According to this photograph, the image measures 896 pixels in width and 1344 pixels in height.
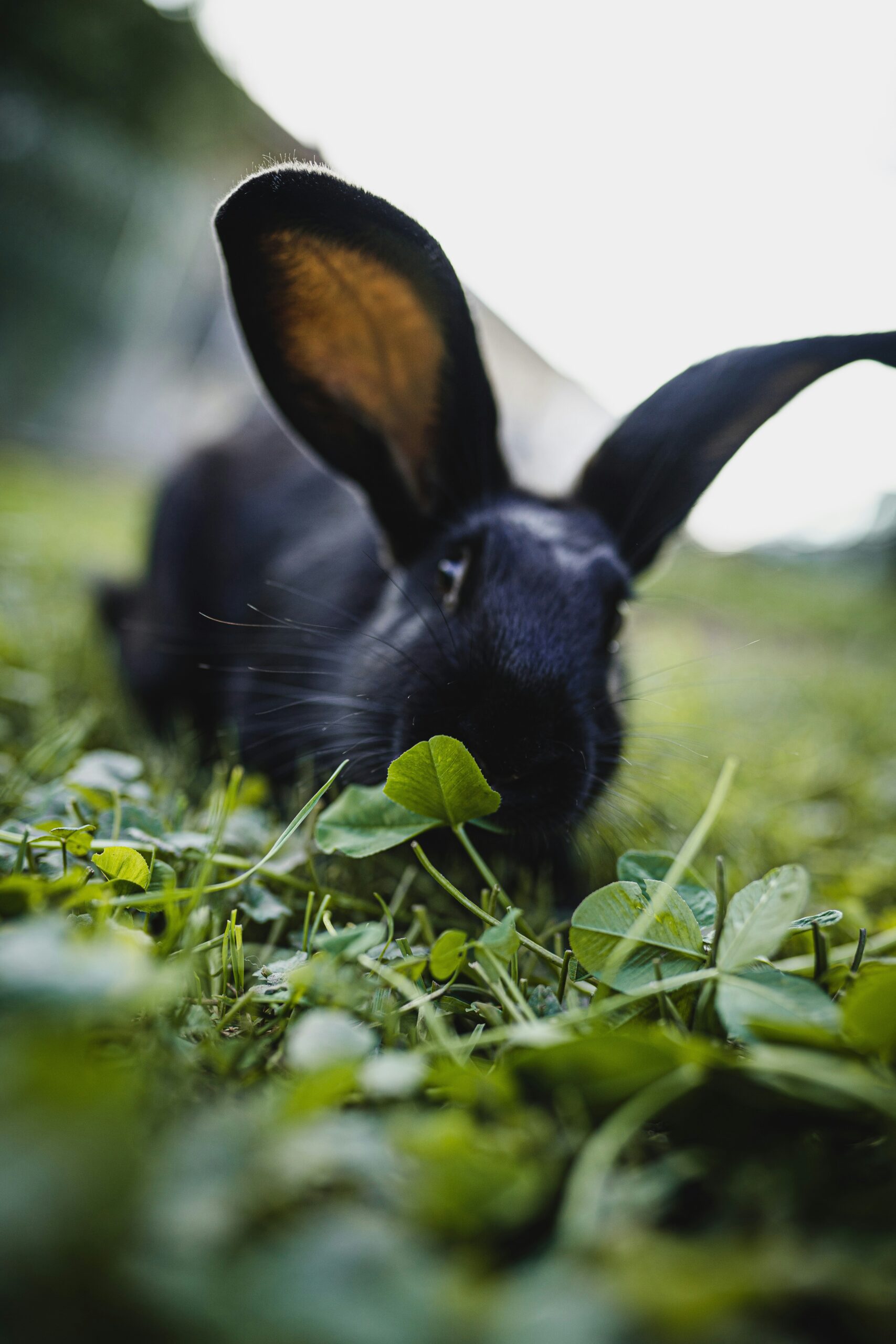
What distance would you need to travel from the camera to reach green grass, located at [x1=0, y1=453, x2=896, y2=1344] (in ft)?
1.38

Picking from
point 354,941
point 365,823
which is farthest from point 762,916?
point 365,823

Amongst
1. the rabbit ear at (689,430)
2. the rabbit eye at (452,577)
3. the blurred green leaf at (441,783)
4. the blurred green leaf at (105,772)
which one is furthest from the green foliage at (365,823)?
the rabbit ear at (689,430)

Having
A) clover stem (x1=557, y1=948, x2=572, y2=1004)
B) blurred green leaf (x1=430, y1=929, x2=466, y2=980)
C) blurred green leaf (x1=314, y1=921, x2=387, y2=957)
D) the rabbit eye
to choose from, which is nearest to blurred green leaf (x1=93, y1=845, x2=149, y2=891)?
blurred green leaf (x1=314, y1=921, x2=387, y2=957)

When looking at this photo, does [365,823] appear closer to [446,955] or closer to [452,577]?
[446,955]

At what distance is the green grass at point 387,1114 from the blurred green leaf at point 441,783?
0.55 feet

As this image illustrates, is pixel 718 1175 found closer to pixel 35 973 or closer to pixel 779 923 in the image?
pixel 779 923

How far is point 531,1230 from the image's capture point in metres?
0.60

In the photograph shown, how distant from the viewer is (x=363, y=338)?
2.06m

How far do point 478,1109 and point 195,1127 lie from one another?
11.3 inches

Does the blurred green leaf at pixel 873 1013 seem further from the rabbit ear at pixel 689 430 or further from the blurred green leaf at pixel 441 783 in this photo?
the rabbit ear at pixel 689 430

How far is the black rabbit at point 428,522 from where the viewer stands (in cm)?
157

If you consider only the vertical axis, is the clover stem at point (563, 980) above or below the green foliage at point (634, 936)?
below

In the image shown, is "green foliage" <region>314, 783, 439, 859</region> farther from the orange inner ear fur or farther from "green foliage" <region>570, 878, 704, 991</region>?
the orange inner ear fur

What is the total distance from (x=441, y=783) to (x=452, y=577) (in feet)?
3.32
